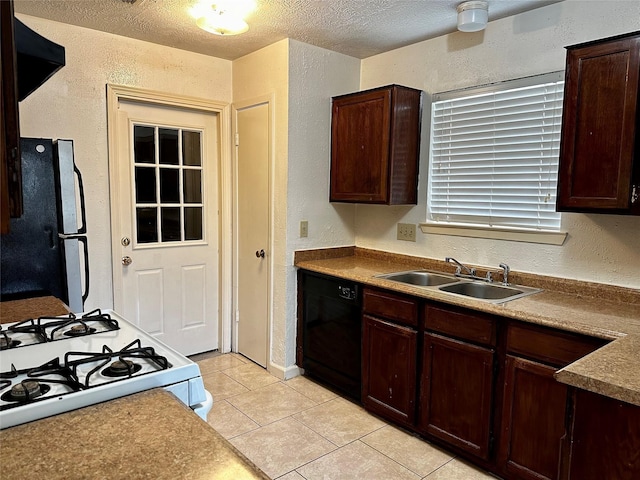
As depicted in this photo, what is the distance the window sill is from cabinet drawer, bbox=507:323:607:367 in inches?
28.5

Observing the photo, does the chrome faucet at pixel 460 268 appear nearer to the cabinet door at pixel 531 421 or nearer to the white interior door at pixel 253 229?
the cabinet door at pixel 531 421

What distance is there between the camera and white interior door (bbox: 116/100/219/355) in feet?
10.8

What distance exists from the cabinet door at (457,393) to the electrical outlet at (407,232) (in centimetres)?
99

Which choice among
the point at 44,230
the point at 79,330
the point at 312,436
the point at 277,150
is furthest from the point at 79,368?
the point at 277,150

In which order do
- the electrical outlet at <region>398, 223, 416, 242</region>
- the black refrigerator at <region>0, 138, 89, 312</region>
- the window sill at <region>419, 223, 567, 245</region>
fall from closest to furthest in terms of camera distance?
the black refrigerator at <region>0, 138, 89, 312</region> < the window sill at <region>419, 223, 567, 245</region> < the electrical outlet at <region>398, 223, 416, 242</region>

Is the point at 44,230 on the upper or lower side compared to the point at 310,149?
lower

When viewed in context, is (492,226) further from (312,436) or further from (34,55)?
(34,55)

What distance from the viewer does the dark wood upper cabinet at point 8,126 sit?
64 cm

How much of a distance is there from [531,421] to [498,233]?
113 cm

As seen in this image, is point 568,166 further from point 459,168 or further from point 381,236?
point 381,236

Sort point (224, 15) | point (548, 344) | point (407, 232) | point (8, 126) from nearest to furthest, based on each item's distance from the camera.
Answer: point (8, 126) → point (548, 344) → point (224, 15) → point (407, 232)

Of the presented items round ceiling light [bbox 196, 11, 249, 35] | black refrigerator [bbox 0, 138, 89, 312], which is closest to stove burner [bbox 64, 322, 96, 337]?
black refrigerator [bbox 0, 138, 89, 312]

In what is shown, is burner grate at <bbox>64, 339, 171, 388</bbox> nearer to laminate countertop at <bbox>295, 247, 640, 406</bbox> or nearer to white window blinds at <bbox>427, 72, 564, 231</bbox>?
laminate countertop at <bbox>295, 247, 640, 406</bbox>

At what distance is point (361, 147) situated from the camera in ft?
10.4
